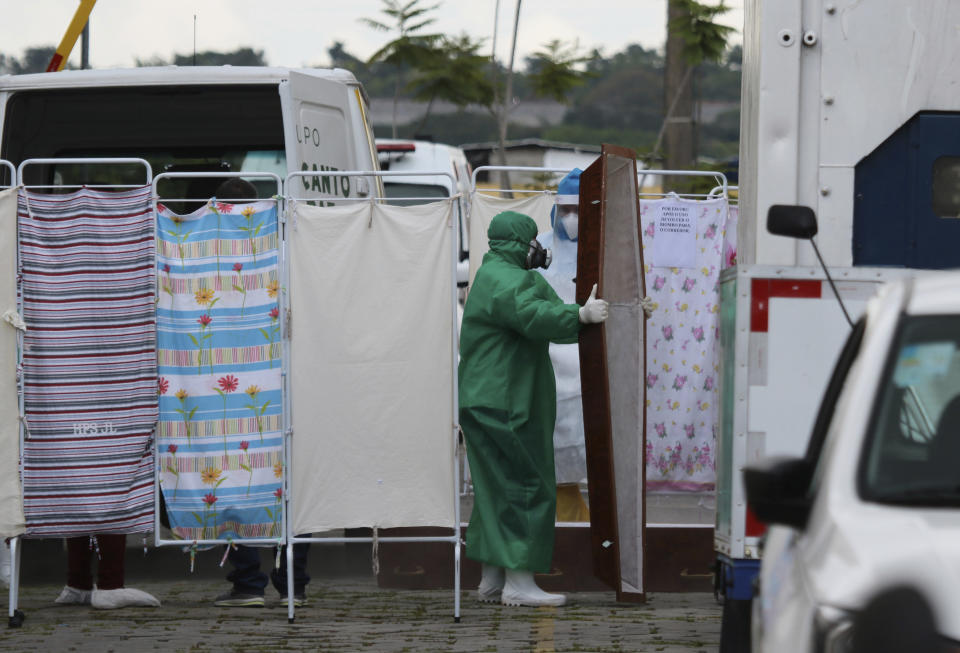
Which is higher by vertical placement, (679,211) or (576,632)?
(679,211)

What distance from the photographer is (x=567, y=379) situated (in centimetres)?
995

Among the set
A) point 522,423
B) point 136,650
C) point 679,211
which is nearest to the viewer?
point 136,650

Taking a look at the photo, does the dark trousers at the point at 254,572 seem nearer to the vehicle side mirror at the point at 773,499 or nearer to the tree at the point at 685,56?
the vehicle side mirror at the point at 773,499

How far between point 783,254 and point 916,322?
2474mm

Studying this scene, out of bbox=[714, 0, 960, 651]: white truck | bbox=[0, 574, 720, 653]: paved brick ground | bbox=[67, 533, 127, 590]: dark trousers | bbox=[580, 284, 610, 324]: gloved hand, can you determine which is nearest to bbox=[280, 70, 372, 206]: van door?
bbox=[67, 533, 127, 590]: dark trousers

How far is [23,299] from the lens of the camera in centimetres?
795

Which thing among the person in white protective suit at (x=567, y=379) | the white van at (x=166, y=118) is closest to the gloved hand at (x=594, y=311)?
the person in white protective suit at (x=567, y=379)

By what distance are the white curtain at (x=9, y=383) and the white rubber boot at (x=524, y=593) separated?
7.93 feet

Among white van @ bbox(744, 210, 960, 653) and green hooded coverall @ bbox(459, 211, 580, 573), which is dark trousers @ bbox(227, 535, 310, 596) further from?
white van @ bbox(744, 210, 960, 653)

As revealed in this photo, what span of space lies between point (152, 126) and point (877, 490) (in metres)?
7.90

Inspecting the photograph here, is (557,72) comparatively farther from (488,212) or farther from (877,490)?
(877,490)

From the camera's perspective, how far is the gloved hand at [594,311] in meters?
7.68

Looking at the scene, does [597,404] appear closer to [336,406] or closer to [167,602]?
[336,406]

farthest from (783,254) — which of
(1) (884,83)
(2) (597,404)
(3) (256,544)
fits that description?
(3) (256,544)
